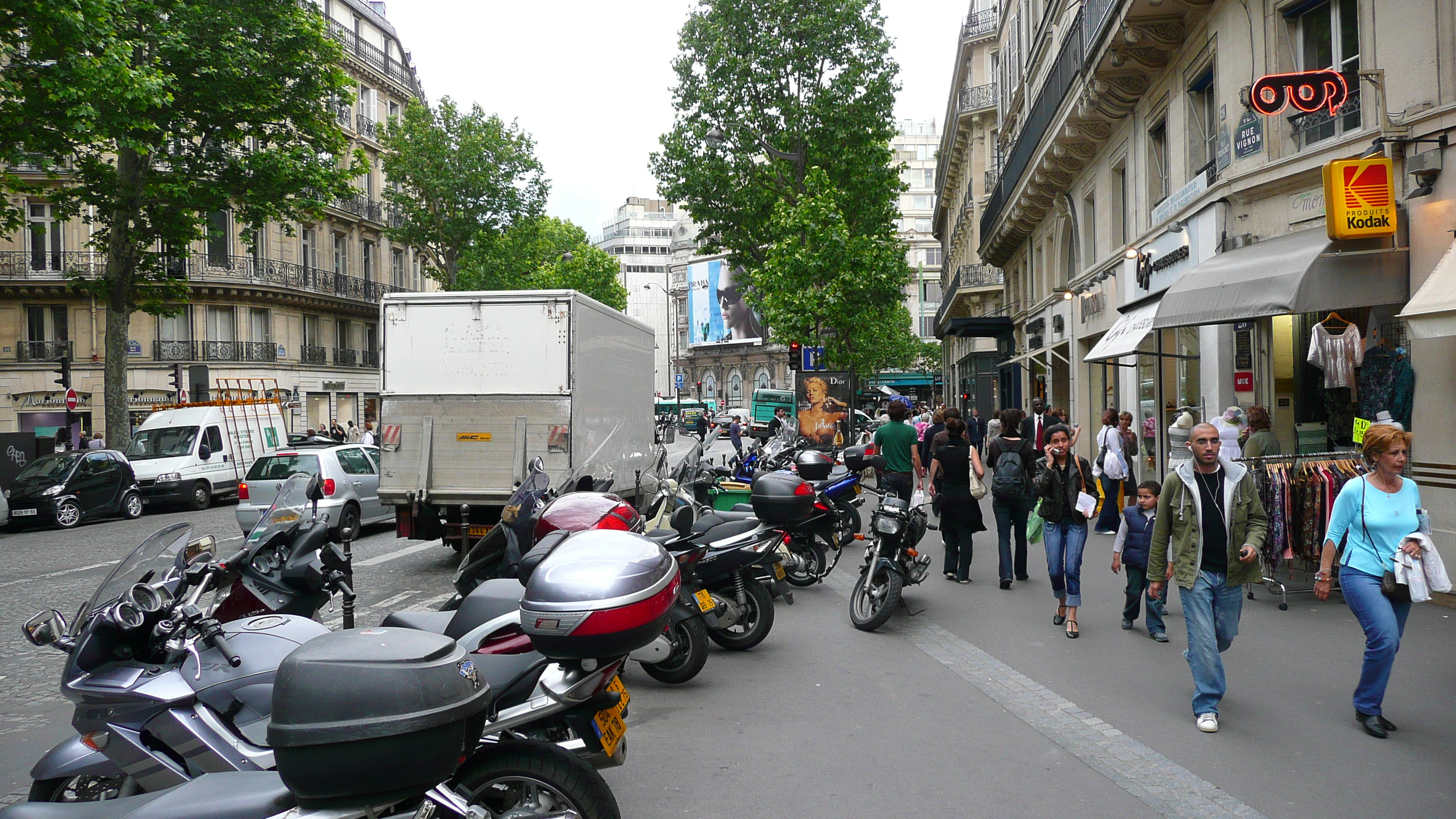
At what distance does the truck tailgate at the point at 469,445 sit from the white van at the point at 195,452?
35.5 ft

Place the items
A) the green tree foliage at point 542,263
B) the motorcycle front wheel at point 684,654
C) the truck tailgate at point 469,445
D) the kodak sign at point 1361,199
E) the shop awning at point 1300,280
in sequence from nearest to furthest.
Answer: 1. the motorcycle front wheel at point 684,654
2. the kodak sign at point 1361,199
3. the shop awning at point 1300,280
4. the truck tailgate at point 469,445
5. the green tree foliage at point 542,263

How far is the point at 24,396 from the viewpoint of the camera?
34750 mm

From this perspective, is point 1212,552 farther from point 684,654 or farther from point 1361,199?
point 1361,199

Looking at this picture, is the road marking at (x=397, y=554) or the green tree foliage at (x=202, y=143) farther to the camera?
the green tree foliage at (x=202, y=143)

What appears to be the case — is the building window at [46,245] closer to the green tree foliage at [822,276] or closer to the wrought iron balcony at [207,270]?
the wrought iron balcony at [207,270]

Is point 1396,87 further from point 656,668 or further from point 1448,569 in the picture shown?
→ point 656,668

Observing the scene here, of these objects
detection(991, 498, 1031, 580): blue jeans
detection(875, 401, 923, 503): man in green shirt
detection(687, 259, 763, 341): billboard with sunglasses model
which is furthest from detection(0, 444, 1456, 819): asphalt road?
detection(687, 259, 763, 341): billboard with sunglasses model

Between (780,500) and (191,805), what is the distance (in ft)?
18.6

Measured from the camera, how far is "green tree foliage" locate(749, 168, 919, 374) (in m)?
26.4

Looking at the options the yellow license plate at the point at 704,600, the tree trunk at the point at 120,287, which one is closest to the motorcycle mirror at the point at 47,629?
the yellow license plate at the point at 704,600

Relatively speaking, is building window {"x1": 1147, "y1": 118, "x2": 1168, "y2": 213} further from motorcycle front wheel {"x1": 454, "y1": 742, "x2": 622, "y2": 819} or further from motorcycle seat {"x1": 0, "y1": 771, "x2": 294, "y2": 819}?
motorcycle seat {"x1": 0, "y1": 771, "x2": 294, "y2": 819}

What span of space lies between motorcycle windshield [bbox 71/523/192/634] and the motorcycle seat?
3.74 ft

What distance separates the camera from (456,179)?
39.2 meters

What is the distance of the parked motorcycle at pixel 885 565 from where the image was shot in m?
7.62
